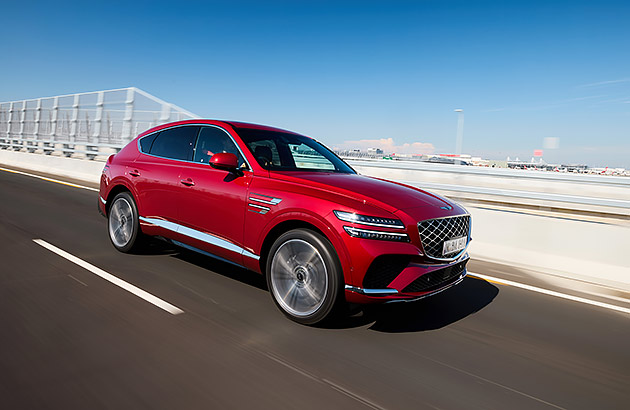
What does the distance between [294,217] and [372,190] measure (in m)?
0.73

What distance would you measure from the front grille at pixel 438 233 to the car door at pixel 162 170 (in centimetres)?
269

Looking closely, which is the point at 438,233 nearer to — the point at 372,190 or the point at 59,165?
the point at 372,190

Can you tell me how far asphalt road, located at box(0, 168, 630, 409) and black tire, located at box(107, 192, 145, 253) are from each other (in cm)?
40

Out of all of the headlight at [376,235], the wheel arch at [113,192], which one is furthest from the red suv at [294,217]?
the wheel arch at [113,192]

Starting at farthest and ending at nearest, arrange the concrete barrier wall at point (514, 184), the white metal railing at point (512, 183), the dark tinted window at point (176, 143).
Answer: the white metal railing at point (512, 183) < the concrete barrier wall at point (514, 184) < the dark tinted window at point (176, 143)

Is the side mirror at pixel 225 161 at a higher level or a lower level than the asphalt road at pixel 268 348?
higher

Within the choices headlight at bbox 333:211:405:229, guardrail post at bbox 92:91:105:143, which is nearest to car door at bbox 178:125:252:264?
headlight at bbox 333:211:405:229

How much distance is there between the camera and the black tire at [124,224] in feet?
18.5

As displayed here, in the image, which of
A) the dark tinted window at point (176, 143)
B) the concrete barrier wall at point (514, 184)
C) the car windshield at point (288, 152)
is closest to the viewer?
the car windshield at point (288, 152)

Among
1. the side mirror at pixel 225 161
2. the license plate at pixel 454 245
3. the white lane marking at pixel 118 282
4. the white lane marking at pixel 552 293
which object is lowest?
the white lane marking at pixel 118 282

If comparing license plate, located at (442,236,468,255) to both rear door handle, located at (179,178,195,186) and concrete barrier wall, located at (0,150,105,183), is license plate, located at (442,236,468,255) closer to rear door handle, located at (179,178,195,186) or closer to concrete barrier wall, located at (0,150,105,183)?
rear door handle, located at (179,178,195,186)

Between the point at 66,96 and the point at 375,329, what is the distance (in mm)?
20336

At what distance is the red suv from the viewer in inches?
140

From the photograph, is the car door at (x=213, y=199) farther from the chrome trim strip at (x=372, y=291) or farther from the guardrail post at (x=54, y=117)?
the guardrail post at (x=54, y=117)
